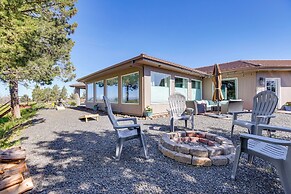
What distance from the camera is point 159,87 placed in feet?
26.6

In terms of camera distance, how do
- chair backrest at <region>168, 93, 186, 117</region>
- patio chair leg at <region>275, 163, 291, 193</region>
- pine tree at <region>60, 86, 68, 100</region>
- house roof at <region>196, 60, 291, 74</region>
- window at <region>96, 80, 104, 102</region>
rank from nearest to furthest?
patio chair leg at <region>275, 163, 291, 193</region>
chair backrest at <region>168, 93, 186, 117</region>
house roof at <region>196, 60, 291, 74</region>
window at <region>96, 80, 104, 102</region>
pine tree at <region>60, 86, 68, 100</region>

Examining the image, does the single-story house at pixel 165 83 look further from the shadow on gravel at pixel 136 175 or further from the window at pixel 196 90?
the shadow on gravel at pixel 136 175

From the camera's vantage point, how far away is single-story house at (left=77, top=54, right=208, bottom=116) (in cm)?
731

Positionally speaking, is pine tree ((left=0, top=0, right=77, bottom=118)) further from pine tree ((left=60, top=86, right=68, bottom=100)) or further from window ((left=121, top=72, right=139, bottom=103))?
pine tree ((left=60, top=86, right=68, bottom=100))

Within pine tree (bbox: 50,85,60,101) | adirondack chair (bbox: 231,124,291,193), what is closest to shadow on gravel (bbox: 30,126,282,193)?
adirondack chair (bbox: 231,124,291,193)

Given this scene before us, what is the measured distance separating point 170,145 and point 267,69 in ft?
33.2

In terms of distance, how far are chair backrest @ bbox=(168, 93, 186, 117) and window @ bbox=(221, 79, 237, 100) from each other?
7585 millimetres

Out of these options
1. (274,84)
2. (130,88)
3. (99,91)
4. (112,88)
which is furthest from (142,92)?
(274,84)

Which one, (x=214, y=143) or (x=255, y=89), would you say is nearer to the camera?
(x=214, y=143)

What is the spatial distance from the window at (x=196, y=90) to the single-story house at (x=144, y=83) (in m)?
0.07

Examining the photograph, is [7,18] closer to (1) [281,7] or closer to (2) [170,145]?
(2) [170,145]

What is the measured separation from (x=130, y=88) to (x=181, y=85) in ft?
11.6

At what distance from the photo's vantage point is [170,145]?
281cm

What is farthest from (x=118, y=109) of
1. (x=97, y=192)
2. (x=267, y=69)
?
(x=267, y=69)
